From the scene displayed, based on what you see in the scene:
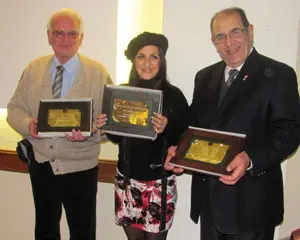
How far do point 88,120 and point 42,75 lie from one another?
0.43 metres

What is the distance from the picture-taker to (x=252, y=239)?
4.95ft

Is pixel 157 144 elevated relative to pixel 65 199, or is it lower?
elevated

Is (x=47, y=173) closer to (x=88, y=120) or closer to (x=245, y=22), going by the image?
(x=88, y=120)

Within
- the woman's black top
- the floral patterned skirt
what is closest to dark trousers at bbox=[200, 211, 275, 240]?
the floral patterned skirt

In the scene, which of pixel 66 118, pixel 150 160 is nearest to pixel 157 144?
pixel 150 160

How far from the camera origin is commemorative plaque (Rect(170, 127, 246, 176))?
1.38m

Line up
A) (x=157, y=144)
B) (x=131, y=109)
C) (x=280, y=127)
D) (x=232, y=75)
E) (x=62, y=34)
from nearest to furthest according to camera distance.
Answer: (x=280, y=127) < (x=232, y=75) < (x=131, y=109) < (x=157, y=144) < (x=62, y=34)

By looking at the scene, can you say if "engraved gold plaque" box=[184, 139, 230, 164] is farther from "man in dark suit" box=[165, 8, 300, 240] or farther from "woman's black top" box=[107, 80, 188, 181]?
"woman's black top" box=[107, 80, 188, 181]

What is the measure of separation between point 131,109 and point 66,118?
362 mm

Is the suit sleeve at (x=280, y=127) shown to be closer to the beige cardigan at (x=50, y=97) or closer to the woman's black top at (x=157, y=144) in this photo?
the woman's black top at (x=157, y=144)

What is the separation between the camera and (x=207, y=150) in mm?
1443

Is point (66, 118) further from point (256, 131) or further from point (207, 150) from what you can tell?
point (256, 131)

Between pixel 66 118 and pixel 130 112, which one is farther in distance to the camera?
pixel 66 118

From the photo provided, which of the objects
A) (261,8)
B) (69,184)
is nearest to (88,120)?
(69,184)
